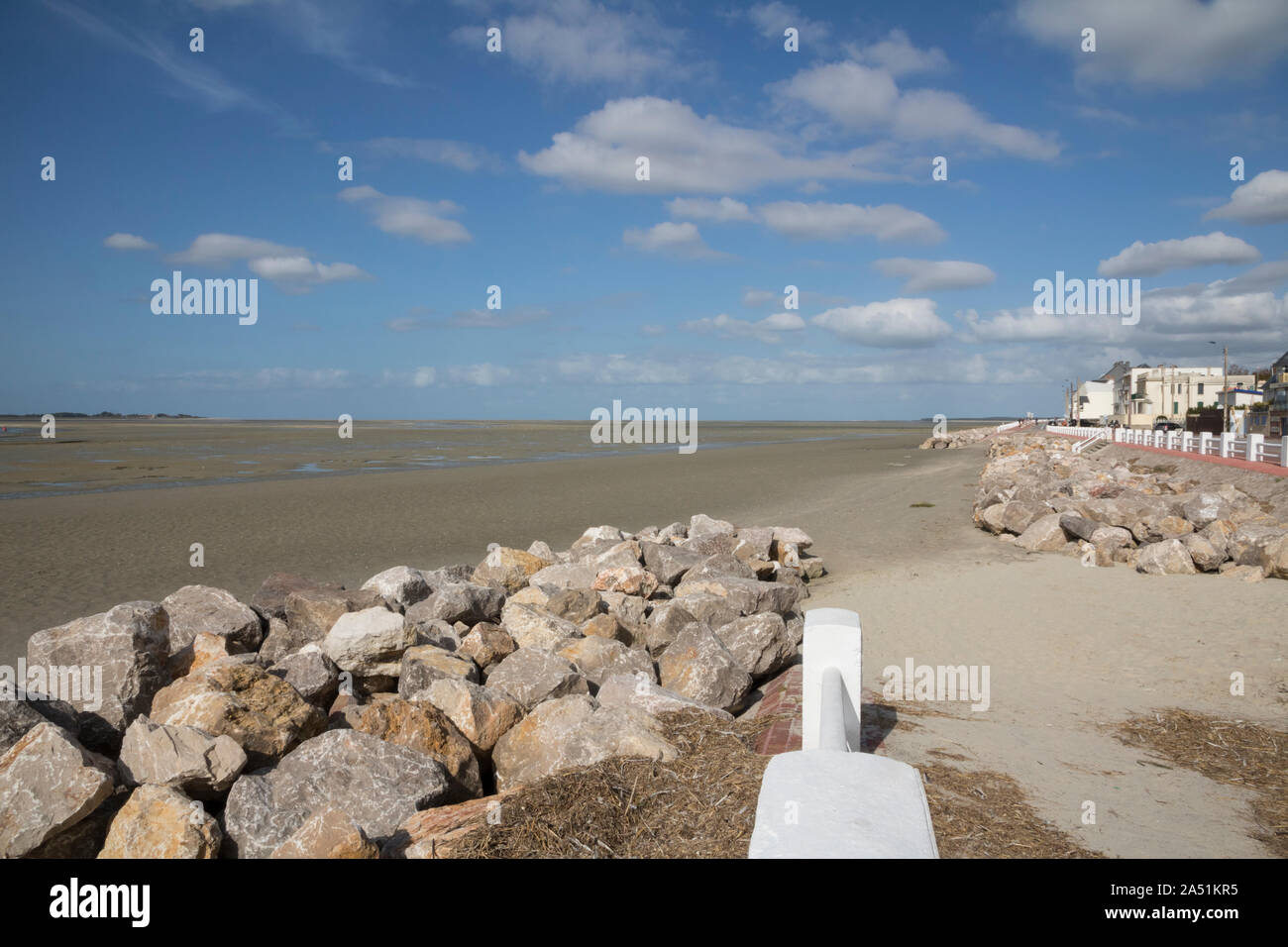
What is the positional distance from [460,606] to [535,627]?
874 mm

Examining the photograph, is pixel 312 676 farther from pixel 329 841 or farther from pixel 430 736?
pixel 329 841

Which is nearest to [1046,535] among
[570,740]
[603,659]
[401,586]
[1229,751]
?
[1229,751]

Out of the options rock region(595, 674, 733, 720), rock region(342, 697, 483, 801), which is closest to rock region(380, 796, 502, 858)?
rock region(342, 697, 483, 801)

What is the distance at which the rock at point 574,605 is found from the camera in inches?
333

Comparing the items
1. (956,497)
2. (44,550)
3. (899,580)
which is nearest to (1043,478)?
(956,497)

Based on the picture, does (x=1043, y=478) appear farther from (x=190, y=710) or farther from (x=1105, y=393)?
(x=1105, y=393)

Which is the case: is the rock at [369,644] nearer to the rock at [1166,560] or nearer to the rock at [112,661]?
the rock at [112,661]

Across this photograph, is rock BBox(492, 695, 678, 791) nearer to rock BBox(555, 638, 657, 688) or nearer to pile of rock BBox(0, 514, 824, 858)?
pile of rock BBox(0, 514, 824, 858)

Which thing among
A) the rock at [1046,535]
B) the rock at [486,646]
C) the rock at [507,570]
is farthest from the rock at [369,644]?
the rock at [1046,535]

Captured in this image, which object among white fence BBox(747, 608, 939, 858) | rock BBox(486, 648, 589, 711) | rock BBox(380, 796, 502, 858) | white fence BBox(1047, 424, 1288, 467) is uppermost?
white fence BBox(1047, 424, 1288, 467)

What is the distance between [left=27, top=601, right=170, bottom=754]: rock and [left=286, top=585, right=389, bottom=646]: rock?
1.43 meters

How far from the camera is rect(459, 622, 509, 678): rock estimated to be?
7.09m

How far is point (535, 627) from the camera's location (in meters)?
7.73
